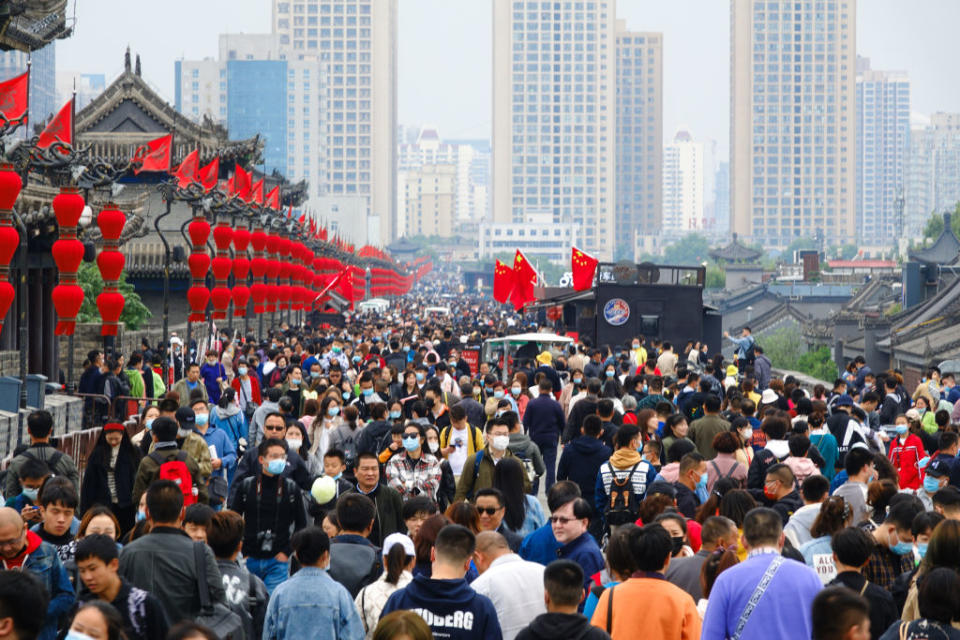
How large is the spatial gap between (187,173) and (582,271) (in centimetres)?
1435

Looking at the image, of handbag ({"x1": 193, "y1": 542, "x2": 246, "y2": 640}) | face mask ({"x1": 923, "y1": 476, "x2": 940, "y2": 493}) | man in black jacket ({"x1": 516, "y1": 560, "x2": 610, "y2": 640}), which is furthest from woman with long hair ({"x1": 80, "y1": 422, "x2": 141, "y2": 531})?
face mask ({"x1": 923, "y1": 476, "x2": 940, "y2": 493})

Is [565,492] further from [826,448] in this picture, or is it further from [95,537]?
[826,448]

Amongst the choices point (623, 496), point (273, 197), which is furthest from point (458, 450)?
point (273, 197)

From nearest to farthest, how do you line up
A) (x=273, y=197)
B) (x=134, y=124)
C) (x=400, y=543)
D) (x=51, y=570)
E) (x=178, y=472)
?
(x=51, y=570), (x=400, y=543), (x=178, y=472), (x=273, y=197), (x=134, y=124)

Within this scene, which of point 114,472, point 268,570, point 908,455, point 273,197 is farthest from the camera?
point 273,197

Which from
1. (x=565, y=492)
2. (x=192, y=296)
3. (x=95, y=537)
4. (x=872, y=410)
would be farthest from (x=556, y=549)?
(x=192, y=296)

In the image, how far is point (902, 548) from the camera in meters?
7.69

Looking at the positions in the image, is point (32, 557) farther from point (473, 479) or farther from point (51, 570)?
point (473, 479)

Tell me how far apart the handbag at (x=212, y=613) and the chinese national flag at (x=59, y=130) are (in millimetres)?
12428

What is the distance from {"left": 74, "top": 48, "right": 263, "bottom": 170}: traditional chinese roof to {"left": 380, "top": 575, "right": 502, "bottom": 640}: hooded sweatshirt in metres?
38.9

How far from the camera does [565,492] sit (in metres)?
8.22

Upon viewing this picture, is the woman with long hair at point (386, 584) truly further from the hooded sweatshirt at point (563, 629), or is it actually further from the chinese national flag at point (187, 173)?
the chinese national flag at point (187, 173)

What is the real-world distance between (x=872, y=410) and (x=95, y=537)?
1078cm

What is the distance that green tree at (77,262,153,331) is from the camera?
35.5 metres
